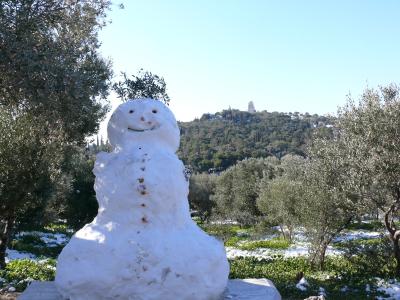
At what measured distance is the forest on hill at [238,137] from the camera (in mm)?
85738

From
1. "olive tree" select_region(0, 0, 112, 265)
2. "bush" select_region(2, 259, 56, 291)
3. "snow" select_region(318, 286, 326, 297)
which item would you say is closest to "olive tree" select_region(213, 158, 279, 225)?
"snow" select_region(318, 286, 326, 297)

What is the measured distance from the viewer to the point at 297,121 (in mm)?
148250

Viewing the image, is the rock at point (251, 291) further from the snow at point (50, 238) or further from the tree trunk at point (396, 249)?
the snow at point (50, 238)

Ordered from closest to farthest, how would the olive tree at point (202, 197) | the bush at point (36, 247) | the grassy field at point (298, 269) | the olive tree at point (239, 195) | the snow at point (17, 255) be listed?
the grassy field at point (298, 269) < the snow at point (17, 255) < the bush at point (36, 247) < the olive tree at point (239, 195) < the olive tree at point (202, 197)

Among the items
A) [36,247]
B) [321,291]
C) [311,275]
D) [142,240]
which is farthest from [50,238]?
[142,240]

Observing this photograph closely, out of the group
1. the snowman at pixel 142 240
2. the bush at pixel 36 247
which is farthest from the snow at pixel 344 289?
the bush at pixel 36 247

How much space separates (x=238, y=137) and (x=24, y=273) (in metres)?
98.2

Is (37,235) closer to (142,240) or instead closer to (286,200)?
(286,200)

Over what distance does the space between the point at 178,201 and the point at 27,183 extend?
9175mm

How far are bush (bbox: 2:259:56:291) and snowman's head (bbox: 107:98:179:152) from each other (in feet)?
24.3

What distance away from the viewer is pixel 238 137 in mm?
112062

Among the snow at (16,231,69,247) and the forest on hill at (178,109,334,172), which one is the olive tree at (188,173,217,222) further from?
the forest on hill at (178,109,334,172)

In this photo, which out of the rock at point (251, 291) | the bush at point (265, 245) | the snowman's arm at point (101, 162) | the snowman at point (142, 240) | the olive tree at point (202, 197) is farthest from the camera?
the olive tree at point (202, 197)

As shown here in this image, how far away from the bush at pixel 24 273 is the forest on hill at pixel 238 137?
53.2m
